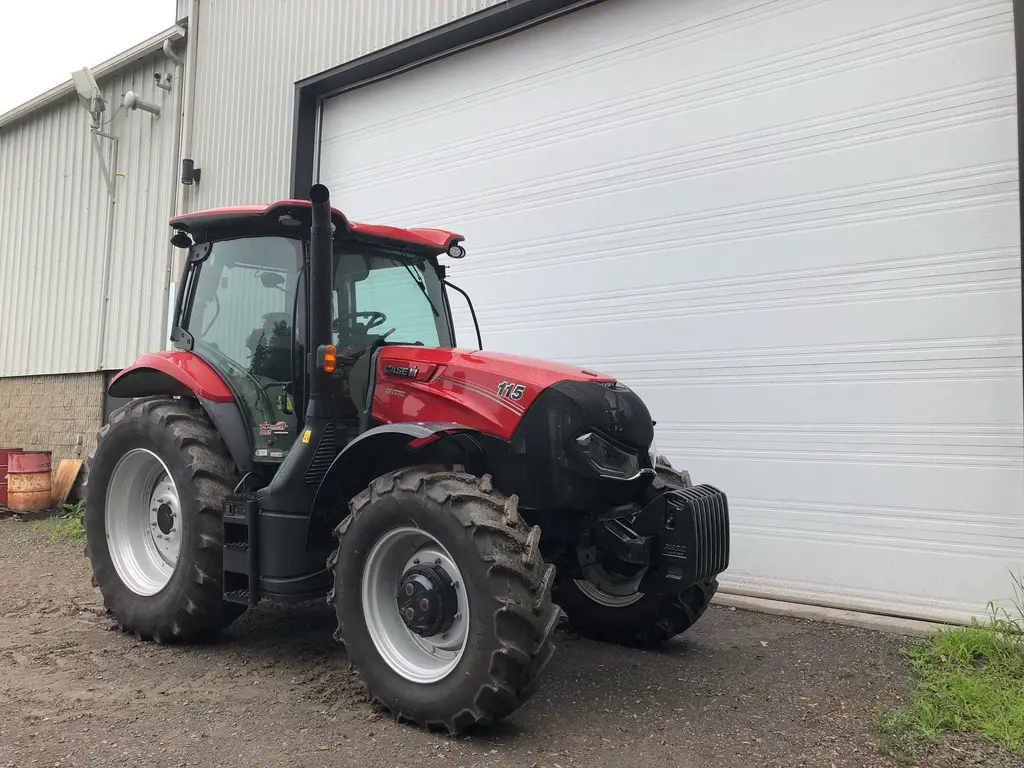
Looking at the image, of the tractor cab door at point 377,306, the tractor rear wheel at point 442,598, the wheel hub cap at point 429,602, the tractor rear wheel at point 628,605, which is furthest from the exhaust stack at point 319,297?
the tractor rear wheel at point 628,605

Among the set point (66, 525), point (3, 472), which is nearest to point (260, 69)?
point (66, 525)

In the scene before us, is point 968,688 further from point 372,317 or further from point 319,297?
point 319,297

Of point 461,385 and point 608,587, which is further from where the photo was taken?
point 608,587

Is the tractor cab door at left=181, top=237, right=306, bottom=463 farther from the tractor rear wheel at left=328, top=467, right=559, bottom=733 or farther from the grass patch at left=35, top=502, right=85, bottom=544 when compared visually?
the grass patch at left=35, top=502, right=85, bottom=544

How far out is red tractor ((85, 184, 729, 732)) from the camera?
3438 mm

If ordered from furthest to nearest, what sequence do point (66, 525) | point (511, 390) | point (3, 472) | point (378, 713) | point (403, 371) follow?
point (3, 472) → point (66, 525) → point (403, 371) → point (511, 390) → point (378, 713)

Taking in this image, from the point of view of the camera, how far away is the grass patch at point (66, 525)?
8.38 meters

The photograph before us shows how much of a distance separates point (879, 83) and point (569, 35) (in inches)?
109

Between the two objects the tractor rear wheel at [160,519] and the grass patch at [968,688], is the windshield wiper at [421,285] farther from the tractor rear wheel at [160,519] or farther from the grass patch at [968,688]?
the grass patch at [968,688]

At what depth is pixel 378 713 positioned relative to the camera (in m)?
3.61

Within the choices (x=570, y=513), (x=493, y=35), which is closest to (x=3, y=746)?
(x=570, y=513)

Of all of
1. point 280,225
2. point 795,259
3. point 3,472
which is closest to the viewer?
point 280,225

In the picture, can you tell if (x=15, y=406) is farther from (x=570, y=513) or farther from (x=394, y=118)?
(x=570, y=513)

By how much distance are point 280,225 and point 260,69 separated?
5968 millimetres
